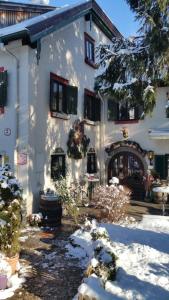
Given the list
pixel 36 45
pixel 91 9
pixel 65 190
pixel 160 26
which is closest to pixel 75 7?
pixel 91 9

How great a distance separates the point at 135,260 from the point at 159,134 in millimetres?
9463

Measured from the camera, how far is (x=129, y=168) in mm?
18281

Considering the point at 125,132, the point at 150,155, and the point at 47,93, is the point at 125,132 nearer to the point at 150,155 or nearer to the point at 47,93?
the point at 150,155

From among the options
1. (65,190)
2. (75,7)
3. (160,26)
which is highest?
(75,7)

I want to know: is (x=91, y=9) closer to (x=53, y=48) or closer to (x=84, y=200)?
(x=53, y=48)

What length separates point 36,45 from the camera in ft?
40.0

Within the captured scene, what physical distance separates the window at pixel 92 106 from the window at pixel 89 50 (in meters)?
1.45

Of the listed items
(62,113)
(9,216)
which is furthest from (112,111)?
(9,216)

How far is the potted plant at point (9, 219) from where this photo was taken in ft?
23.1

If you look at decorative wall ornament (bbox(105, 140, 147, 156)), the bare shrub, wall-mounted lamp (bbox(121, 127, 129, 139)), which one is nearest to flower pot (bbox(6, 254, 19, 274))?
the bare shrub

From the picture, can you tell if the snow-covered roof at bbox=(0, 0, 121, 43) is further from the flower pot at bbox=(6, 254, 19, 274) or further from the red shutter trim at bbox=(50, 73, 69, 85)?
the flower pot at bbox=(6, 254, 19, 274)

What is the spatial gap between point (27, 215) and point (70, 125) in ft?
16.1

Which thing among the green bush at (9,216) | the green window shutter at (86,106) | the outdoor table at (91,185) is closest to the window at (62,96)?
Result: the green window shutter at (86,106)

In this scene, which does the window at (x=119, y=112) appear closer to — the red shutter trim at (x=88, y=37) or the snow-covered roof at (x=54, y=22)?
the red shutter trim at (x=88, y=37)
